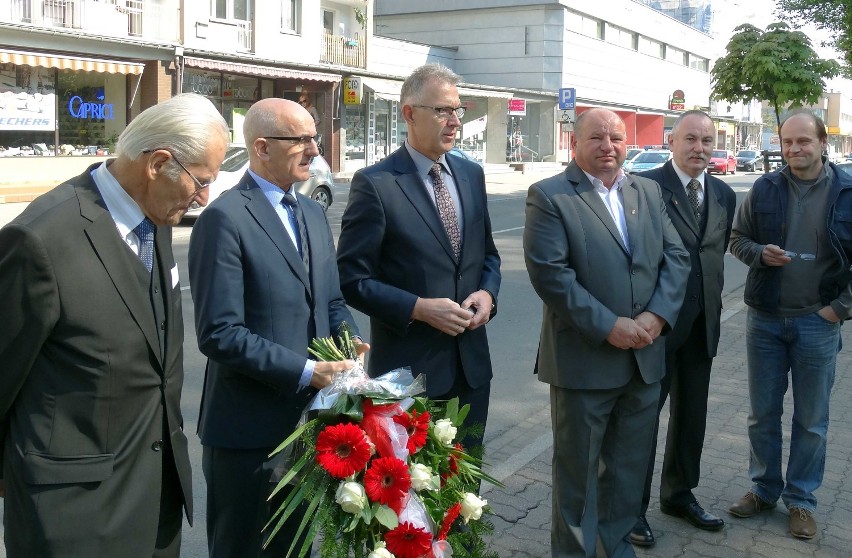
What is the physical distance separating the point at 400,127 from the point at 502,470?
→ 3522 cm

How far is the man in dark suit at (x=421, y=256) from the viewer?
3.88 meters

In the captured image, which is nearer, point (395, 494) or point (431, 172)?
point (395, 494)

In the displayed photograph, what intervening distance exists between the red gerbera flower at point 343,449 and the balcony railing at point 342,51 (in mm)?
32483

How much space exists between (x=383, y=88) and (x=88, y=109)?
1283cm

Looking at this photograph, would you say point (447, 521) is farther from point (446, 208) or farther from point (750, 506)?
point (750, 506)

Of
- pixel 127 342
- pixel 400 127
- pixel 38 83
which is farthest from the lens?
pixel 400 127

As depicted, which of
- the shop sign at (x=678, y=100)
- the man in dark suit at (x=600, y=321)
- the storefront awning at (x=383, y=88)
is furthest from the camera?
the shop sign at (x=678, y=100)

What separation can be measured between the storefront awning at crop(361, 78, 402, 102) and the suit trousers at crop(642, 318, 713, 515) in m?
30.4

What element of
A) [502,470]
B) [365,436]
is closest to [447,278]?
[365,436]

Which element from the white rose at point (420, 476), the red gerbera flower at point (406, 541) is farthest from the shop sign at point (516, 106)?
the red gerbera flower at point (406, 541)

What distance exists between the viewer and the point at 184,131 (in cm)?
251

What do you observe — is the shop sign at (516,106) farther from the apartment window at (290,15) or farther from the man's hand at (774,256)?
the man's hand at (774,256)

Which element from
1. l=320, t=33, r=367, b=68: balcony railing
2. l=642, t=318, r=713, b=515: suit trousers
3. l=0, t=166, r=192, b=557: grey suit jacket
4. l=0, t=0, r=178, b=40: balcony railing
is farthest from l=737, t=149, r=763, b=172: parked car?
l=0, t=166, r=192, b=557: grey suit jacket

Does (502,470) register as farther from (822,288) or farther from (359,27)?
(359,27)
